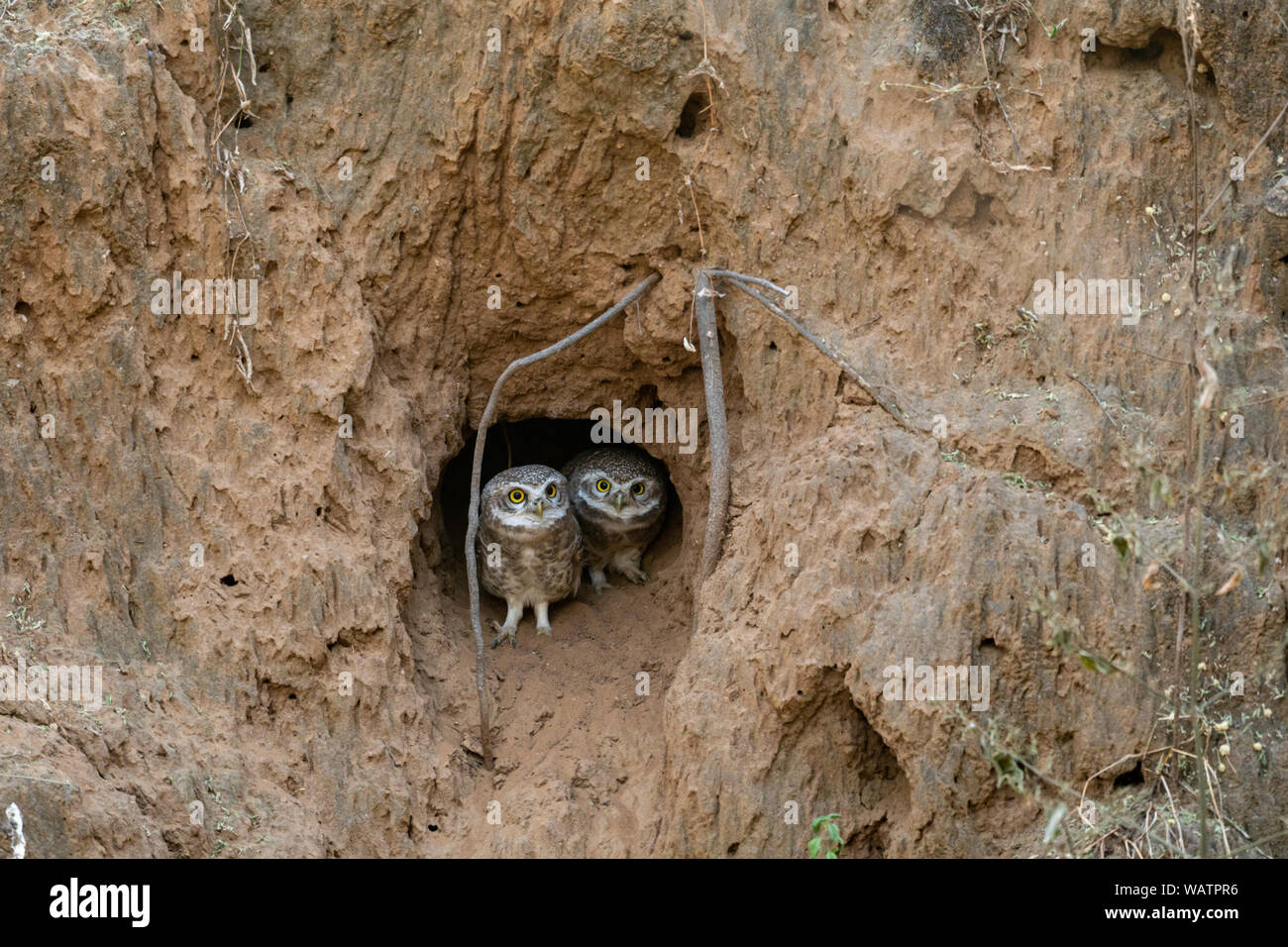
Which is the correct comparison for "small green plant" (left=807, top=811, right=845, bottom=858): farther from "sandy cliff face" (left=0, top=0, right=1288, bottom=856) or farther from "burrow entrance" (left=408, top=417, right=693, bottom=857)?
"burrow entrance" (left=408, top=417, right=693, bottom=857)

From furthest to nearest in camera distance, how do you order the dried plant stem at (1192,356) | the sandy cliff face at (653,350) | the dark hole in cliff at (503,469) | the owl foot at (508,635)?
1. the dark hole in cliff at (503,469)
2. the owl foot at (508,635)
3. the sandy cliff face at (653,350)
4. the dried plant stem at (1192,356)

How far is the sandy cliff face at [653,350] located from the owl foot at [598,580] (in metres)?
0.97

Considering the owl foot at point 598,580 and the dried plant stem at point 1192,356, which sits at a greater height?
the dried plant stem at point 1192,356

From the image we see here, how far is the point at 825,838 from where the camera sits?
235 inches

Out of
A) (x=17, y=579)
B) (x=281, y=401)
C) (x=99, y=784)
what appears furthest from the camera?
(x=281, y=401)

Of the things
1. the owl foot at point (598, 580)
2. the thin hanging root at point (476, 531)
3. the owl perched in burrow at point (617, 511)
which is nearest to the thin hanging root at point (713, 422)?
the thin hanging root at point (476, 531)

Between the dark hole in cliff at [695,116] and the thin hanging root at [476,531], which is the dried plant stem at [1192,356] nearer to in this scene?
the dark hole in cliff at [695,116]

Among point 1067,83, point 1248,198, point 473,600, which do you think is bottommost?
point 473,600

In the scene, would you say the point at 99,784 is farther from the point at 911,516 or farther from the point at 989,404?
the point at 989,404

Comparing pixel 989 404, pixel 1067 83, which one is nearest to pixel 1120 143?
pixel 1067 83

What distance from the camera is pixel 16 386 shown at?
6473 millimetres

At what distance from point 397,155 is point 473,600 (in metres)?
2.23

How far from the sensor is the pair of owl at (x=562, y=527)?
790cm

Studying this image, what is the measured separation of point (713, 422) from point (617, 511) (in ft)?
4.74
